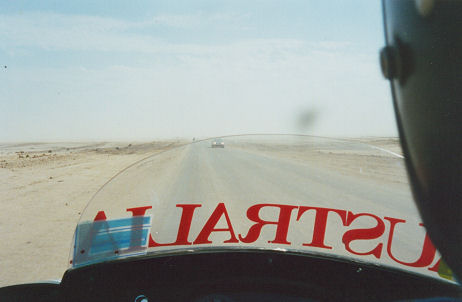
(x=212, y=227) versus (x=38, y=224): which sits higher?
(x=212, y=227)

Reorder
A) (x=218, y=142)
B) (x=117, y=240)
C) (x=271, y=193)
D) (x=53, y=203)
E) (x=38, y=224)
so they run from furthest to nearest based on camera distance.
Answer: (x=53, y=203) → (x=38, y=224) → (x=271, y=193) → (x=218, y=142) → (x=117, y=240)

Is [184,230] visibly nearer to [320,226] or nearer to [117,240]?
[117,240]

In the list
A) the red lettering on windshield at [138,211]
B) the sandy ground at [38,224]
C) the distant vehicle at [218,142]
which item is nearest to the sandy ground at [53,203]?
the sandy ground at [38,224]

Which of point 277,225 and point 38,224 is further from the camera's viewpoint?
point 38,224

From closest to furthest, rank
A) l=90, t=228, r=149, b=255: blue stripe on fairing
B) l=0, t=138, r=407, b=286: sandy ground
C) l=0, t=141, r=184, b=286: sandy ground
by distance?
1. l=90, t=228, r=149, b=255: blue stripe on fairing
2. l=0, t=138, r=407, b=286: sandy ground
3. l=0, t=141, r=184, b=286: sandy ground

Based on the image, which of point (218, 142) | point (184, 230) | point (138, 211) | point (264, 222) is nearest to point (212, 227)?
→ point (184, 230)

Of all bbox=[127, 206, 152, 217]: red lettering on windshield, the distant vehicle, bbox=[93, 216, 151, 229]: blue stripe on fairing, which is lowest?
bbox=[93, 216, 151, 229]: blue stripe on fairing

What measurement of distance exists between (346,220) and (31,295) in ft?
5.46

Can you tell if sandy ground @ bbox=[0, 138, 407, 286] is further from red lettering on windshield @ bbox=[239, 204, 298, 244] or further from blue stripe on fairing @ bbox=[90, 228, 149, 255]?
blue stripe on fairing @ bbox=[90, 228, 149, 255]

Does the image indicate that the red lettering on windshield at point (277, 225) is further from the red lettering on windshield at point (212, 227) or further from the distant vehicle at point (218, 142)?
the distant vehicle at point (218, 142)

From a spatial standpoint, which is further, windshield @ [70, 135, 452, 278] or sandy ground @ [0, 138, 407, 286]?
sandy ground @ [0, 138, 407, 286]

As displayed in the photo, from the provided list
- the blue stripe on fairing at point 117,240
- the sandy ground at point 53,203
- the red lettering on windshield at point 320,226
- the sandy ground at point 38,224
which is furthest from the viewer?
the sandy ground at point 38,224

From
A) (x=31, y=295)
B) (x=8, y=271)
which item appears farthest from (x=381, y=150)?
(x=8, y=271)

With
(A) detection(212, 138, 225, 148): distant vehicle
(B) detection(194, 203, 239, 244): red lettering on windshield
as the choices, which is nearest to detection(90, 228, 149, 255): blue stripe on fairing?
(B) detection(194, 203, 239, 244): red lettering on windshield
